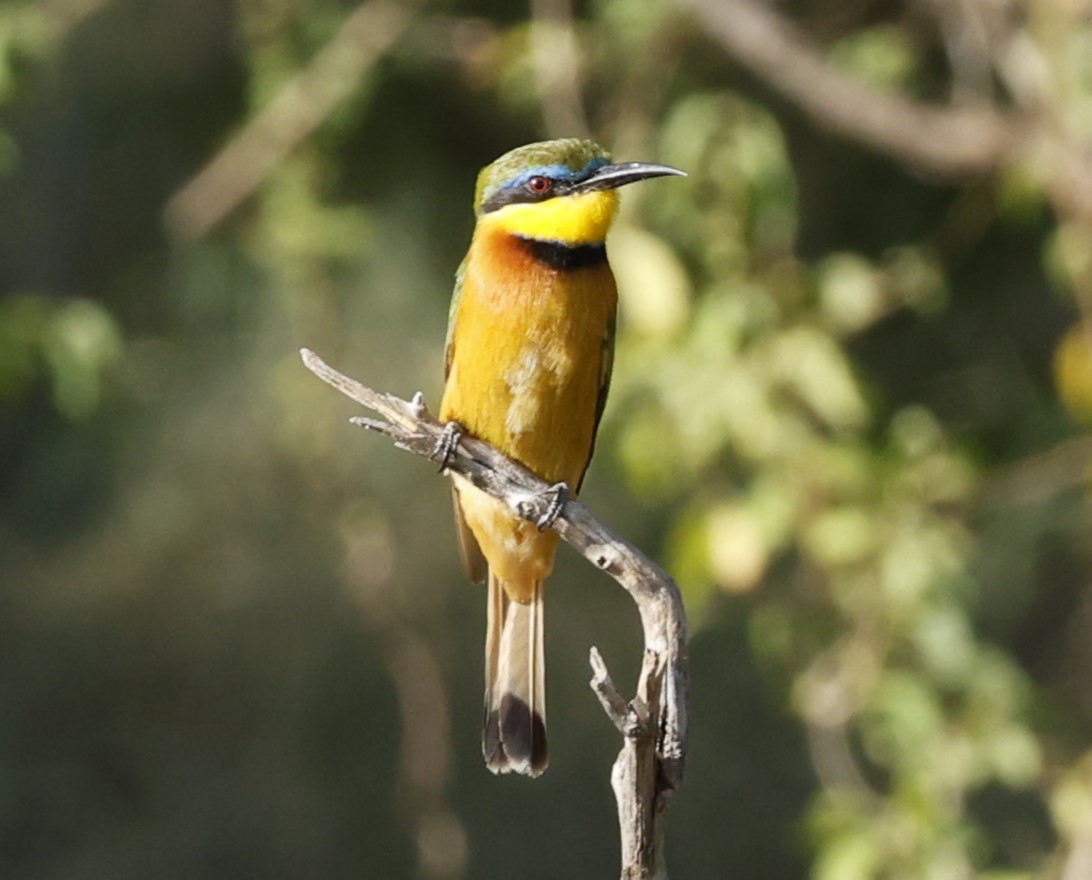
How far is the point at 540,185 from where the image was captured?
2812mm

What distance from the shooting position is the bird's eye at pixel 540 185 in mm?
2809

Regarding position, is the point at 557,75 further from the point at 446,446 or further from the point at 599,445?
the point at 446,446

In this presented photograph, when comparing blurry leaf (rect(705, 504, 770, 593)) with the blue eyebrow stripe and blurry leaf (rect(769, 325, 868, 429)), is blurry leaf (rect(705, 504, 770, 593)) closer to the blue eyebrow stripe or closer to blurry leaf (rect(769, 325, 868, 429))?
blurry leaf (rect(769, 325, 868, 429))

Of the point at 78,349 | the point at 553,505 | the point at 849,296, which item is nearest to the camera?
the point at 553,505

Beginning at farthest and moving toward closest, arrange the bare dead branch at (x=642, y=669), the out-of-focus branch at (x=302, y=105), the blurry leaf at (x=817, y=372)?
the out-of-focus branch at (x=302, y=105), the blurry leaf at (x=817, y=372), the bare dead branch at (x=642, y=669)

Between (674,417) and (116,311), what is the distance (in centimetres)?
153

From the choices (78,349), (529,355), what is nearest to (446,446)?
(529,355)

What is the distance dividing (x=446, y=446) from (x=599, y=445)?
4.99 feet

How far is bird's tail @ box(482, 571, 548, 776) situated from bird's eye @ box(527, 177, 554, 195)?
26.5 inches

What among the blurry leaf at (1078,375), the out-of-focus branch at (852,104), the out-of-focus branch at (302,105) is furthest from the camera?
the out-of-focus branch at (302,105)

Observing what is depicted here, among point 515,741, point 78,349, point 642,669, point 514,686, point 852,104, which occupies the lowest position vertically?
point 642,669

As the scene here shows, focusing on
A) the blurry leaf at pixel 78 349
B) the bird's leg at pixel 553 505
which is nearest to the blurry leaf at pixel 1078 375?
the bird's leg at pixel 553 505

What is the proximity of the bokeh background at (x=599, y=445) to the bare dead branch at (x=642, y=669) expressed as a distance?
1272 mm

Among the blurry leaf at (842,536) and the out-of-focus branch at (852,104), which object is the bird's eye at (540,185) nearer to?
the blurry leaf at (842,536)
